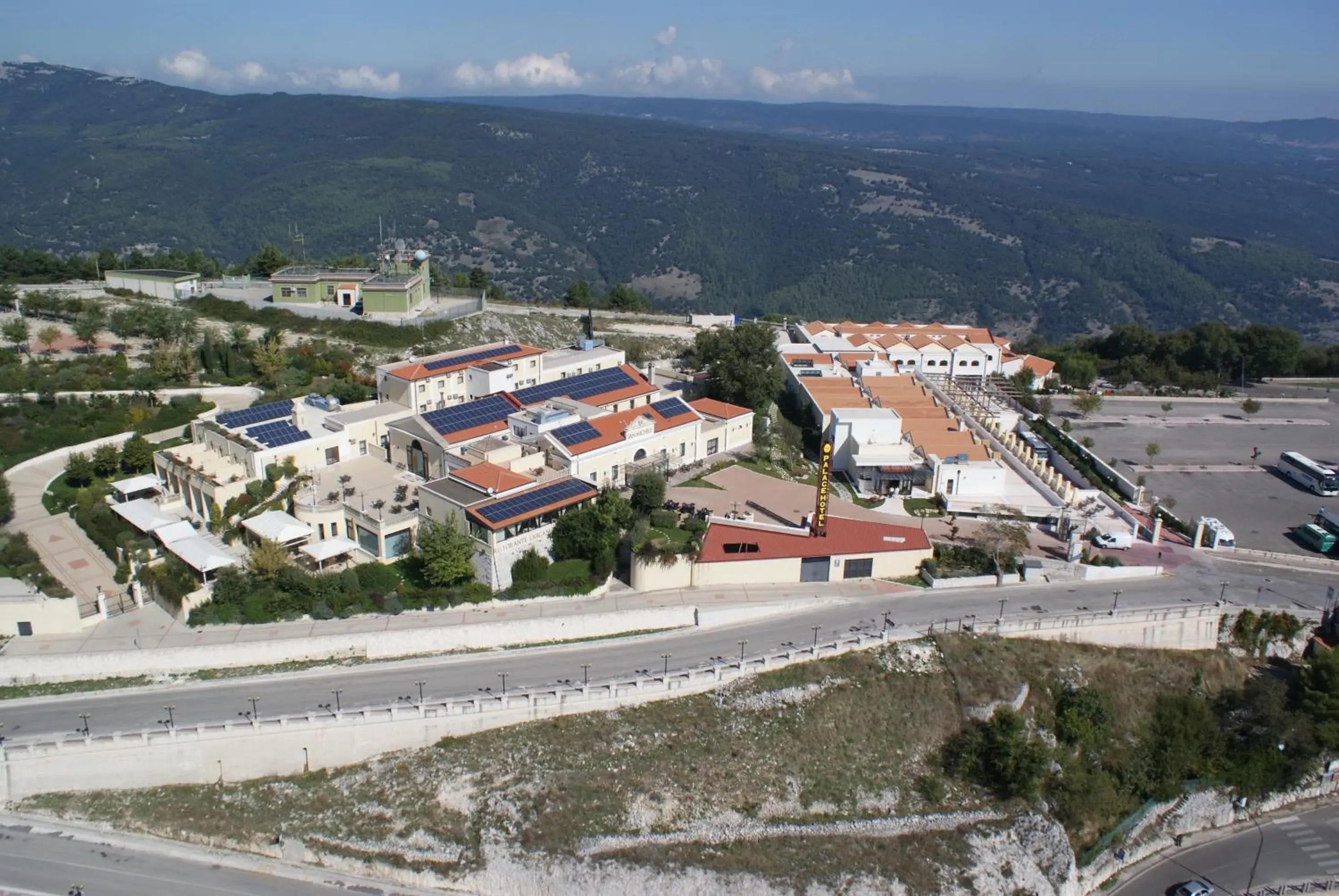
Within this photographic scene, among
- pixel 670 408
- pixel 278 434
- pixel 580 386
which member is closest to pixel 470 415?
pixel 580 386

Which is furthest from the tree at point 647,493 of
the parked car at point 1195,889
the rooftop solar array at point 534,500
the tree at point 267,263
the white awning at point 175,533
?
the tree at point 267,263

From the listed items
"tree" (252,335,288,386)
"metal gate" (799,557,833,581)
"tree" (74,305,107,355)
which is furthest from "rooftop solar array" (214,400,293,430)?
"metal gate" (799,557,833,581)

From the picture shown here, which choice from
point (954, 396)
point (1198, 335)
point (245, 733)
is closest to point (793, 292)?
point (1198, 335)

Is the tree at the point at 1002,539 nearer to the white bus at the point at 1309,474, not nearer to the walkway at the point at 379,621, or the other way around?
the walkway at the point at 379,621

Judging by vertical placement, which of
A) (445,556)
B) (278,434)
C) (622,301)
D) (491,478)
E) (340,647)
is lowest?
(340,647)

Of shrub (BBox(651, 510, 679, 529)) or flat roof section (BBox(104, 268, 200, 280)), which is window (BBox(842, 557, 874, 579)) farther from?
flat roof section (BBox(104, 268, 200, 280))

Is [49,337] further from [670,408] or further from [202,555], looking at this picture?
[670,408]
